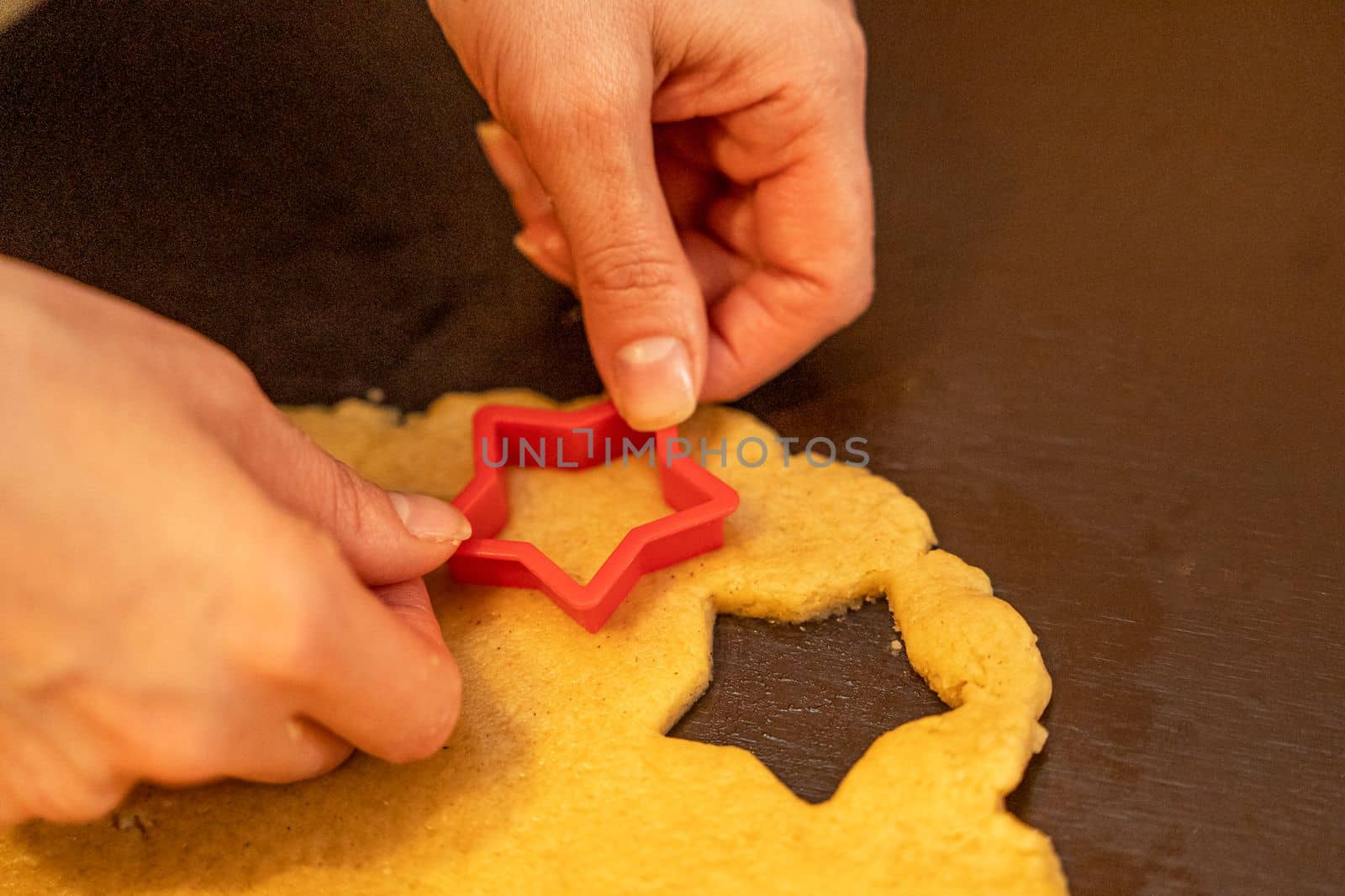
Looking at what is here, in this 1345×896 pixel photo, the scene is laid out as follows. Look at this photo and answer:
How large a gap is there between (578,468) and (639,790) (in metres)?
0.41

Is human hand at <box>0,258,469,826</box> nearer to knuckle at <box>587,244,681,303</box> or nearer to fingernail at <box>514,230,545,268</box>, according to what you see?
knuckle at <box>587,244,681,303</box>

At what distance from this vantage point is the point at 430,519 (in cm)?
100

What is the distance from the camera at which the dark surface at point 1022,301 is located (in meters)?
1.02

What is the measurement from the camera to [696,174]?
4.59ft

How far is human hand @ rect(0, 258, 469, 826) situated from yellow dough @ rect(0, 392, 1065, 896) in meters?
0.14

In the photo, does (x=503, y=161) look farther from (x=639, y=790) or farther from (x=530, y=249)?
(x=639, y=790)

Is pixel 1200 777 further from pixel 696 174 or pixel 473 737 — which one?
pixel 696 174

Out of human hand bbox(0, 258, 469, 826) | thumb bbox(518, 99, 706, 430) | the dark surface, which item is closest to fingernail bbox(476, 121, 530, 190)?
the dark surface

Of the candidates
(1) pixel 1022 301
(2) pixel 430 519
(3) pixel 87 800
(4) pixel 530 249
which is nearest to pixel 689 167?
(4) pixel 530 249

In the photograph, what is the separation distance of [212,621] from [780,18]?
861mm

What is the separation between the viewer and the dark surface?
3.33 feet

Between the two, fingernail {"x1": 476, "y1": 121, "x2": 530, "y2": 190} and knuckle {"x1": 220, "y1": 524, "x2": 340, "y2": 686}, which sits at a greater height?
knuckle {"x1": 220, "y1": 524, "x2": 340, "y2": 686}

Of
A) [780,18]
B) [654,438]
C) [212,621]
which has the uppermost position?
[780,18]

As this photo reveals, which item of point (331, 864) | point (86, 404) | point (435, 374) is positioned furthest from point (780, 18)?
point (331, 864)
